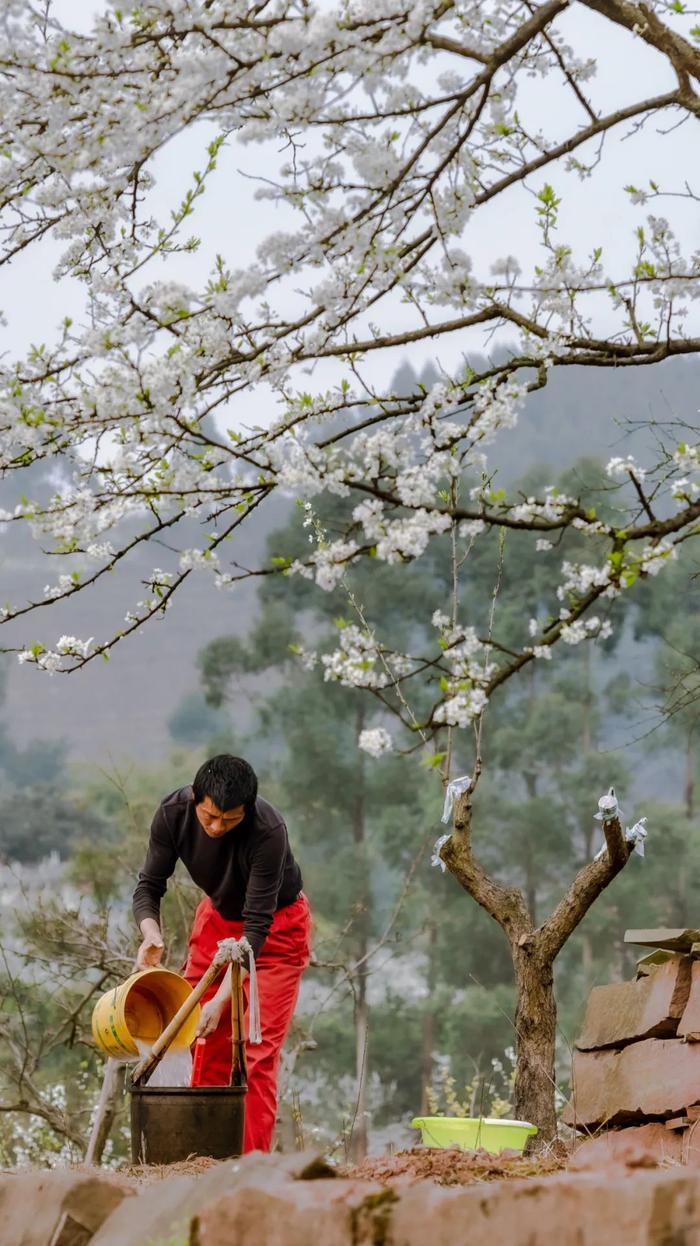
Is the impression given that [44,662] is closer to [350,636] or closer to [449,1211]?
[350,636]

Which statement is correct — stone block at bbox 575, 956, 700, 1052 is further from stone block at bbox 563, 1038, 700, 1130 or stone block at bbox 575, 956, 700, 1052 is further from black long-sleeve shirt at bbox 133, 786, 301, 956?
black long-sleeve shirt at bbox 133, 786, 301, 956

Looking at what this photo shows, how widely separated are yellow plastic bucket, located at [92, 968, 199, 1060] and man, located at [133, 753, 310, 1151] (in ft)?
0.26

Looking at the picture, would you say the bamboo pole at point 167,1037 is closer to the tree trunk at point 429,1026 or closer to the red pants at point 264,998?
the red pants at point 264,998

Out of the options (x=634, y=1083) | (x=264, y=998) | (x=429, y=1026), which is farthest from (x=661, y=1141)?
(x=429, y=1026)

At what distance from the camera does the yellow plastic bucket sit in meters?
3.94

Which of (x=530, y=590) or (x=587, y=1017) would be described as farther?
(x=530, y=590)

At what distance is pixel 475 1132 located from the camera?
4301 mm

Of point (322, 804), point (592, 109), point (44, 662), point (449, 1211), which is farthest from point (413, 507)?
point (322, 804)

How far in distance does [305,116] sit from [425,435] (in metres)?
1.21

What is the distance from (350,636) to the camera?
13.9 ft

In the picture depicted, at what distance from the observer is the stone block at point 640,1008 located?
4.29 meters

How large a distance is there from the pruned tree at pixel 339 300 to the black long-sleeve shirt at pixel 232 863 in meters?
0.44

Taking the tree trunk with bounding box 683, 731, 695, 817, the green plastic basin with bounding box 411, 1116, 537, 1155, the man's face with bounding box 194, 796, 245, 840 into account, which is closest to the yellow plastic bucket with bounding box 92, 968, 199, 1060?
the man's face with bounding box 194, 796, 245, 840

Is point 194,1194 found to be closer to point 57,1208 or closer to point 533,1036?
point 57,1208
